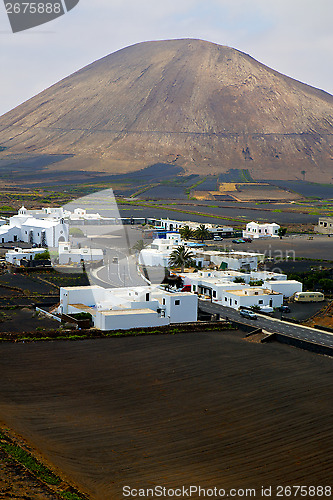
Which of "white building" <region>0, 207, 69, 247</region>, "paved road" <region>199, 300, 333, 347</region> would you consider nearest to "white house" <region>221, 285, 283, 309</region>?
"paved road" <region>199, 300, 333, 347</region>

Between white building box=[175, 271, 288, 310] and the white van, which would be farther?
the white van

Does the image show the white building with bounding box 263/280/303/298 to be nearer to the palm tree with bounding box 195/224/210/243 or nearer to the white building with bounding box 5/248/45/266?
the white building with bounding box 5/248/45/266

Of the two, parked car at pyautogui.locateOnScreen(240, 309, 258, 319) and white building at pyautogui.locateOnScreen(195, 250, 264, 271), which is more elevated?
white building at pyautogui.locateOnScreen(195, 250, 264, 271)

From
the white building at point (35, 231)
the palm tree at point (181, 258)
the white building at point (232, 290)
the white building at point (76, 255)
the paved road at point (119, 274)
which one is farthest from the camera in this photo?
the white building at point (35, 231)

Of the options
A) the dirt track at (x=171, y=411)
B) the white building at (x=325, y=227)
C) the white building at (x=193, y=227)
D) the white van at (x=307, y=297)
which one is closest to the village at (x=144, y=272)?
the white van at (x=307, y=297)

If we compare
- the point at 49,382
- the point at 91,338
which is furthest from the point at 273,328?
A: the point at 49,382

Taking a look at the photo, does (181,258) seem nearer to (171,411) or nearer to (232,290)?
(232,290)

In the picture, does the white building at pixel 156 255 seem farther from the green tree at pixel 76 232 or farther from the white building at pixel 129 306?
the green tree at pixel 76 232
